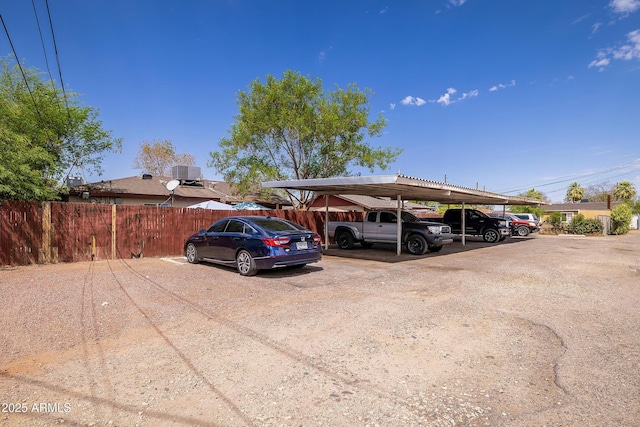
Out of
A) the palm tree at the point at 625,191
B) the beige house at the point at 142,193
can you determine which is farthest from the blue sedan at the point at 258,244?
the palm tree at the point at 625,191

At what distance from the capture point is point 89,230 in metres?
11.1

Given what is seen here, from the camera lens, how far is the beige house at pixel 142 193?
2141cm

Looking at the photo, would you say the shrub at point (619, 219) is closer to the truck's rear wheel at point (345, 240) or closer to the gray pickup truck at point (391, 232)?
the gray pickup truck at point (391, 232)

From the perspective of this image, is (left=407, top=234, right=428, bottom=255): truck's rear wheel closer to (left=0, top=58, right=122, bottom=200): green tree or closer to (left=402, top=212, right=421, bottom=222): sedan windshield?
(left=402, top=212, right=421, bottom=222): sedan windshield

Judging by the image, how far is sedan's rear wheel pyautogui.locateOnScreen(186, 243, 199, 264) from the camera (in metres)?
10.6

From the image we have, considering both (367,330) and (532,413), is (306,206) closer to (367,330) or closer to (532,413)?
(367,330)

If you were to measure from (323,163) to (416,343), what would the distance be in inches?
700

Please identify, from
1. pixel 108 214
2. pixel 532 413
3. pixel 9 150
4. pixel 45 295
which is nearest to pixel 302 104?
pixel 108 214

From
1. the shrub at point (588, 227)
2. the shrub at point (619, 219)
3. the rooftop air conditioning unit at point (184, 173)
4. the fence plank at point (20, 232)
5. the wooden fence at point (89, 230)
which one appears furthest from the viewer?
the shrub at point (619, 219)

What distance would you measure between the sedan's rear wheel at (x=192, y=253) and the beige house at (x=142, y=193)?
925 centimetres

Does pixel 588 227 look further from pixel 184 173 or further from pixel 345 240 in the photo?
pixel 184 173

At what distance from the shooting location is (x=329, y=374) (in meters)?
3.44

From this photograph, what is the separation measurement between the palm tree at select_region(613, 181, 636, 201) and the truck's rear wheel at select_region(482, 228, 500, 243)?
54291mm

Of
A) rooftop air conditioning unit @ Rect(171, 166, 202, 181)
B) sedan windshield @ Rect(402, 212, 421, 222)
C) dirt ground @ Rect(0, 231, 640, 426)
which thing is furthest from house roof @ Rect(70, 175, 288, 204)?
dirt ground @ Rect(0, 231, 640, 426)
